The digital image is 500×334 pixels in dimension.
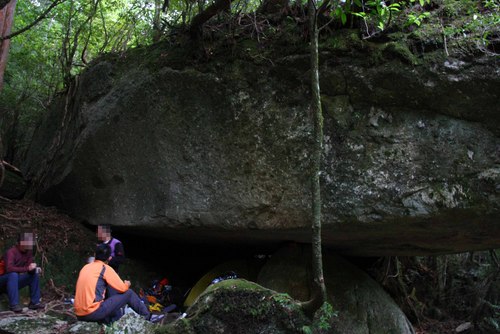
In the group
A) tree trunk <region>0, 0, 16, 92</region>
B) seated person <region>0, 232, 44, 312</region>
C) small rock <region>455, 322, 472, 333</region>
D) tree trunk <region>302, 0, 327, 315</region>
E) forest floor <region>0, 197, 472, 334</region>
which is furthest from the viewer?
small rock <region>455, 322, 472, 333</region>

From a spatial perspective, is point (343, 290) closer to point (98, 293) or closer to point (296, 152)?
point (296, 152)

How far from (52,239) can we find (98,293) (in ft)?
8.20

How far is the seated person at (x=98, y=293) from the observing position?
14.7 feet

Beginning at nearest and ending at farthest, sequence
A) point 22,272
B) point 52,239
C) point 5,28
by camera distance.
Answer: point 22,272 → point 52,239 → point 5,28

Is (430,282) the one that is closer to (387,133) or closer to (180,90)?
(387,133)

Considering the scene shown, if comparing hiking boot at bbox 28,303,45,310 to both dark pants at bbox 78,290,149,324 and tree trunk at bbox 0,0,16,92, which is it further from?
tree trunk at bbox 0,0,16,92

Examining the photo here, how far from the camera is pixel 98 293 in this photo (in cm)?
454

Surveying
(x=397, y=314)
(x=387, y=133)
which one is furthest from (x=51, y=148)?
(x=397, y=314)

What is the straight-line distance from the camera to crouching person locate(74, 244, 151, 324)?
14.7ft

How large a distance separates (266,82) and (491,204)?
112 inches

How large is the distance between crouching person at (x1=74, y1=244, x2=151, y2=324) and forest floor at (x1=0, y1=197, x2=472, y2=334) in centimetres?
148

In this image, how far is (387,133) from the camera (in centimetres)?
481

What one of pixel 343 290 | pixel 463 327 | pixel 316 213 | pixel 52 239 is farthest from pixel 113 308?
pixel 463 327

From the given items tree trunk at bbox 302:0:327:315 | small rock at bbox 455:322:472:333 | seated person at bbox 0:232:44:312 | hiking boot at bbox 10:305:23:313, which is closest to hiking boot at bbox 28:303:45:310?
seated person at bbox 0:232:44:312
